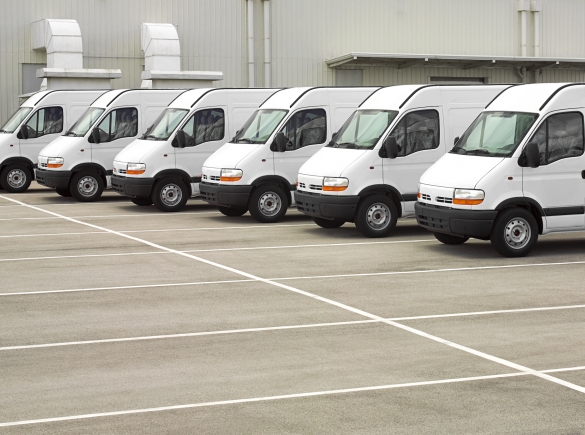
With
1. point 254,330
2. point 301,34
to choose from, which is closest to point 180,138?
point 254,330

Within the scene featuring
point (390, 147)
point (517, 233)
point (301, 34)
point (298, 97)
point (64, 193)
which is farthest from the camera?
point (301, 34)

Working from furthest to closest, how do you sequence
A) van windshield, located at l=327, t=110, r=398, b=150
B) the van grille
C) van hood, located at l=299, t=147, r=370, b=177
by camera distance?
van windshield, located at l=327, t=110, r=398, b=150 → van hood, located at l=299, t=147, r=370, b=177 → the van grille

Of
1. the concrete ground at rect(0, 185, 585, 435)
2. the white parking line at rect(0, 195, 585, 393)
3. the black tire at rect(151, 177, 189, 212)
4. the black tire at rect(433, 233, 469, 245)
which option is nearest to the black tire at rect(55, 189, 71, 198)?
the black tire at rect(151, 177, 189, 212)

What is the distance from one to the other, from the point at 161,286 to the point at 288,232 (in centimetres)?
562

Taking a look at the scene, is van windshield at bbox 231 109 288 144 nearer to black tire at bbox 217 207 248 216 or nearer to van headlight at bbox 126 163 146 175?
black tire at bbox 217 207 248 216

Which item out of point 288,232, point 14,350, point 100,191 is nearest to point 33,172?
point 100,191

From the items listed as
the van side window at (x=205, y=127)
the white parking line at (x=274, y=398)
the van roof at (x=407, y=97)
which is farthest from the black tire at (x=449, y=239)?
the white parking line at (x=274, y=398)

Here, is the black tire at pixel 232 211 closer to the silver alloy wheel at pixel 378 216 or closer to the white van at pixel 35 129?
the silver alloy wheel at pixel 378 216

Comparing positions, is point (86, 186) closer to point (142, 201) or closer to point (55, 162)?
point (55, 162)

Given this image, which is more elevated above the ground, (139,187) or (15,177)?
(15,177)

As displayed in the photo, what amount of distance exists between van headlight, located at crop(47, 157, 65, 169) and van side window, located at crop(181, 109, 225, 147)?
12.0ft

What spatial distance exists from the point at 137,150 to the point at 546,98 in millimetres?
9564

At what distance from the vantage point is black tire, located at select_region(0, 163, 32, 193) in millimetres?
26469

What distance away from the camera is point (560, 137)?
1470 cm
